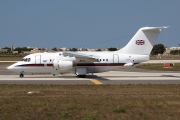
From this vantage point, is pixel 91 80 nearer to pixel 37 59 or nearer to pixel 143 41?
pixel 37 59

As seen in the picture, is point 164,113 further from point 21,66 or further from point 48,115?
point 21,66

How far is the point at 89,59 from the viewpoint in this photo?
3042cm

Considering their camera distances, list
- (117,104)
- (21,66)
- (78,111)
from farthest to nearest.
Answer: (21,66) < (117,104) < (78,111)

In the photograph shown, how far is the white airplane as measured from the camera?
30.5m

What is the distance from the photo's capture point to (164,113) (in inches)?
452

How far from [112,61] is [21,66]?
30.5 feet

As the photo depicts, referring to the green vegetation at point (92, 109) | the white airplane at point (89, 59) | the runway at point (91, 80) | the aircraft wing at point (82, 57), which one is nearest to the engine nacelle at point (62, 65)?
the white airplane at point (89, 59)

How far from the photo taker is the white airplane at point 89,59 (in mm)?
30453

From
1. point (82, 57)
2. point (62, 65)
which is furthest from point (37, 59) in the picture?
point (82, 57)

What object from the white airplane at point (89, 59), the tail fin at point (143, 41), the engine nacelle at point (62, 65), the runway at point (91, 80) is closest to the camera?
the runway at point (91, 80)

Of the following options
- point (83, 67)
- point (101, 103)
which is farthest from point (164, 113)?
point (83, 67)

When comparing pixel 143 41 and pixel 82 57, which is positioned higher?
pixel 143 41

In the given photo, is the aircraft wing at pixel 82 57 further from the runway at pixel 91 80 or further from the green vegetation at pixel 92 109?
the green vegetation at pixel 92 109

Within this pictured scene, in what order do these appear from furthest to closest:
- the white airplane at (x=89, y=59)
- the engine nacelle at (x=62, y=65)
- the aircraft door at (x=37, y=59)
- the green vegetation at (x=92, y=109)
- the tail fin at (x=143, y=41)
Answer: the tail fin at (x=143, y=41), the aircraft door at (x=37, y=59), the white airplane at (x=89, y=59), the engine nacelle at (x=62, y=65), the green vegetation at (x=92, y=109)
